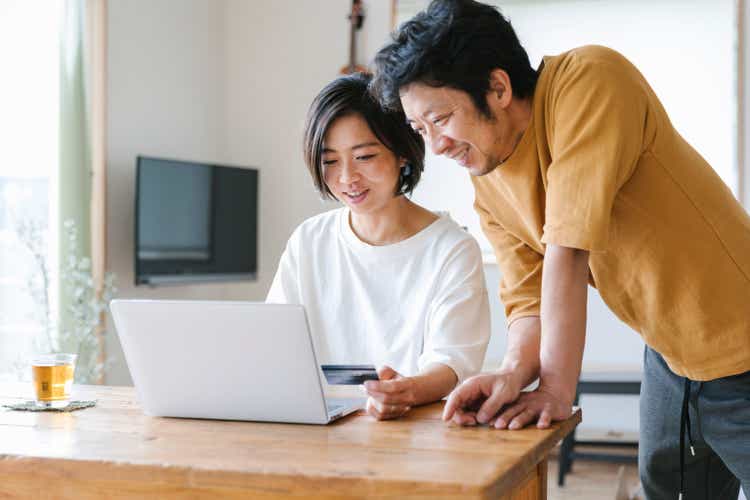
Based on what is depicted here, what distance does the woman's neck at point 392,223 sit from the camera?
193 centimetres

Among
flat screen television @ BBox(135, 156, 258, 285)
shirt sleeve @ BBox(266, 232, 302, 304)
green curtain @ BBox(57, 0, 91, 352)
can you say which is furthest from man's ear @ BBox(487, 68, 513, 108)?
flat screen television @ BBox(135, 156, 258, 285)

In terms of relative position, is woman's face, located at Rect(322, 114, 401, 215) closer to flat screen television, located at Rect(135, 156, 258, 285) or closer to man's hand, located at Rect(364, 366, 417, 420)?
man's hand, located at Rect(364, 366, 417, 420)

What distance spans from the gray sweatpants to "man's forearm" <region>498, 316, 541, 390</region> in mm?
306

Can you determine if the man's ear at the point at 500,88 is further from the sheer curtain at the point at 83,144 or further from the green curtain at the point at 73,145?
the green curtain at the point at 73,145

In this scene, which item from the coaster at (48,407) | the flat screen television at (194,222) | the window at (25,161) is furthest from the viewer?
the flat screen television at (194,222)

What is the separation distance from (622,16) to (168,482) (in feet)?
14.2

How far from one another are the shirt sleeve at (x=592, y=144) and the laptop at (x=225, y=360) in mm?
384

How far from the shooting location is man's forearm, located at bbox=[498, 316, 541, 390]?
4.66ft

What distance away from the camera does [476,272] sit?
1.83 meters

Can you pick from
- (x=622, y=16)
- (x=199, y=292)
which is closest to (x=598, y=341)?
(x=622, y=16)

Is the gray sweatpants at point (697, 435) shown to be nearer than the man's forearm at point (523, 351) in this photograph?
No

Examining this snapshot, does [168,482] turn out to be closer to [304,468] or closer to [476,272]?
[304,468]

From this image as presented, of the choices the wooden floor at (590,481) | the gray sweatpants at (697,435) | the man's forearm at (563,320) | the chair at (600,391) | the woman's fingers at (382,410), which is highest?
the man's forearm at (563,320)

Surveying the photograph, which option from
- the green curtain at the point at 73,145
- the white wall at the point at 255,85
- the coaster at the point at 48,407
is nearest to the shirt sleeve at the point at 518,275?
the coaster at the point at 48,407
